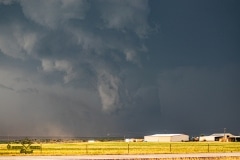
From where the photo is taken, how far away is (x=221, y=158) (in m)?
42.5

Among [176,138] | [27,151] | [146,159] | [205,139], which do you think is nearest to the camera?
[146,159]

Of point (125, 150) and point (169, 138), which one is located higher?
point (169, 138)

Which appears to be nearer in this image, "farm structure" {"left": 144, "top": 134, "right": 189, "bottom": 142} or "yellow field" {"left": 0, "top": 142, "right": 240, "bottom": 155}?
"yellow field" {"left": 0, "top": 142, "right": 240, "bottom": 155}

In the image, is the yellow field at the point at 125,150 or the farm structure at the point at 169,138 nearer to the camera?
the yellow field at the point at 125,150

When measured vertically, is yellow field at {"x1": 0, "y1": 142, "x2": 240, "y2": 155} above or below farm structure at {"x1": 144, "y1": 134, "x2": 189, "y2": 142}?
below

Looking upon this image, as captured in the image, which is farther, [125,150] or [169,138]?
[169,138]

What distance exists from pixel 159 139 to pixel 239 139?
37.2 meters

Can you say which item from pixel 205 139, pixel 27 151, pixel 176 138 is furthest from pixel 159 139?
pixel 27 151

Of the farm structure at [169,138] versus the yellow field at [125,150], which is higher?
the farm structure at [169,138]

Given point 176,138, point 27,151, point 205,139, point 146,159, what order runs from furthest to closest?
1. point 205,139
2. point 176,138
3. point 27,151
4. point 146,159

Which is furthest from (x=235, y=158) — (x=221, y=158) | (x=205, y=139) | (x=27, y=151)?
(x=205, y=139)

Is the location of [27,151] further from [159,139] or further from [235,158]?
[159,139]

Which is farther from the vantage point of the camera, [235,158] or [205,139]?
[205,139]

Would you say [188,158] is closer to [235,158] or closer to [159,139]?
[235,158]
